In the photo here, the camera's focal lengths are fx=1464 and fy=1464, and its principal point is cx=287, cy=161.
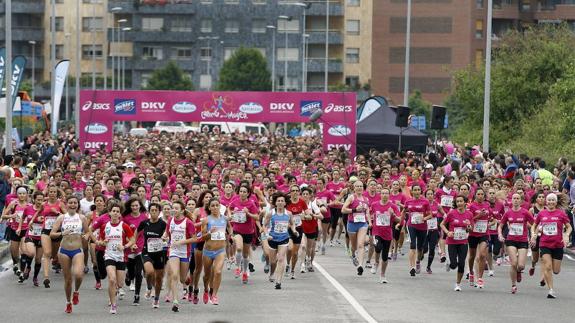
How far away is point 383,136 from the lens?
1896 inches

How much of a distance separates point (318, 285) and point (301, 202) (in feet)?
5.30

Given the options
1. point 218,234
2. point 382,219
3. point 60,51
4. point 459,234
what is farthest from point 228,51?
point 218,234

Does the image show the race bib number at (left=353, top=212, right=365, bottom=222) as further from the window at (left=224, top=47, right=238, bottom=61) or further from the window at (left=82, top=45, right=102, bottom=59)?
the window at (left=82, top=45, right=102, bottom=59)

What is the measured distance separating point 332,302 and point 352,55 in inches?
3856

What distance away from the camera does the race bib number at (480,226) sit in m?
22.7

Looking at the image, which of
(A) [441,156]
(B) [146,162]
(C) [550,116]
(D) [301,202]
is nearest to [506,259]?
(D) [301,202]

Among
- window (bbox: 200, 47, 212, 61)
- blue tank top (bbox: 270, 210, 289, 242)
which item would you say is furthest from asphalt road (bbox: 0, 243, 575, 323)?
window (bbox: 200, 47, 212, 61)

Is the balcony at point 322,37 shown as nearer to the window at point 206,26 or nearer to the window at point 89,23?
the window at point 206,26

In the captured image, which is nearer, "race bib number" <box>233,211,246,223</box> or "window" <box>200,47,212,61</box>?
"race bib number" <box>233,211,246,223</box>

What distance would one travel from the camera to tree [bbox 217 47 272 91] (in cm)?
10800

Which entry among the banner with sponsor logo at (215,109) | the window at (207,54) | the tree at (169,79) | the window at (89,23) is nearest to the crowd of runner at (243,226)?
the banner with sponsor logo at (215,109)

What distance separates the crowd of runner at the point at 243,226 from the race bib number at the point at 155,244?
1 centimetres

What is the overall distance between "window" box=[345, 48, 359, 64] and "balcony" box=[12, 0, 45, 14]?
84.2 feet

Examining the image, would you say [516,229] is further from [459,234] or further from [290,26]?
[290,26]
